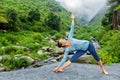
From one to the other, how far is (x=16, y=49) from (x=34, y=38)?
17089 mm

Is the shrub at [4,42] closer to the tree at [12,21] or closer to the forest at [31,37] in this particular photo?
the forest at [31,37]

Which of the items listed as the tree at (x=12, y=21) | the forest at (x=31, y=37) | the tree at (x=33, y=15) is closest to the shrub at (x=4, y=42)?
the forest at (x=31, y=37)

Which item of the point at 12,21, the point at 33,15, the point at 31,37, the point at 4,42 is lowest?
the point at 31,37

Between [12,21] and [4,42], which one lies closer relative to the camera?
[4,42]

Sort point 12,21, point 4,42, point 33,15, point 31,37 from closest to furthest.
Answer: point 4,42 < point 31,37 < point 12,21 < point 33,15

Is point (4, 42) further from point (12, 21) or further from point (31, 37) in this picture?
point (12, 21)

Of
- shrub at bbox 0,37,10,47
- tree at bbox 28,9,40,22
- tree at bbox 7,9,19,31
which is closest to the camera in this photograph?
shrub at bbox 0,37,10,47

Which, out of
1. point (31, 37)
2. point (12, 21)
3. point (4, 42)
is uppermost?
point (12, 21)

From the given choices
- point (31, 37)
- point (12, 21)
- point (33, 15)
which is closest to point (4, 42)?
point (31, 37)

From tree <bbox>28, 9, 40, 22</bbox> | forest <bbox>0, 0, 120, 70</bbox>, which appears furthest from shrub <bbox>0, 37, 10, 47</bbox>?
tree <bbox>28, 9, 40, 22</bbox>

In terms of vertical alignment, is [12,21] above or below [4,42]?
above

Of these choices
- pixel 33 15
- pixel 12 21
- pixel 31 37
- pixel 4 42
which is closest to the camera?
pixel 4 42

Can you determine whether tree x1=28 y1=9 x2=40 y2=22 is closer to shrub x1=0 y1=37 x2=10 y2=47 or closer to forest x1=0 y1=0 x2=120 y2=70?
forest x1=0 y1=0 x2=120 y2=70

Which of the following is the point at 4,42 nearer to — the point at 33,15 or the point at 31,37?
the point at 31,37
